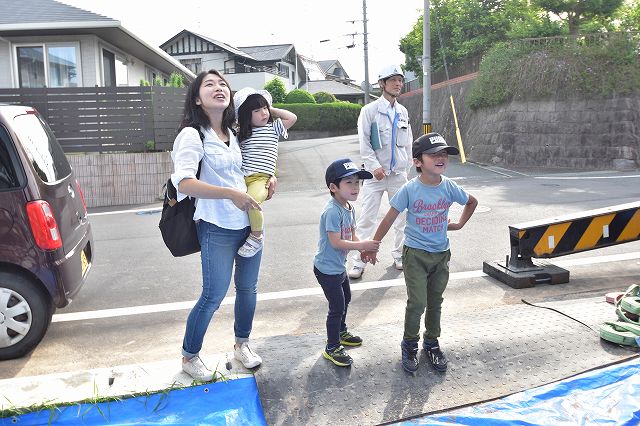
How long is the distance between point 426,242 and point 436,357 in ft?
2.25

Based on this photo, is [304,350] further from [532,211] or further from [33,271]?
[532,211]

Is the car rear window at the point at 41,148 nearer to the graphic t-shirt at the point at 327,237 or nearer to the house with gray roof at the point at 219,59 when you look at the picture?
the graphic t-shirt at the point at 327,237

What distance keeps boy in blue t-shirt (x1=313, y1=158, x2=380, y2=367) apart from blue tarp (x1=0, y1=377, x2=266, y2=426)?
56 centimetres

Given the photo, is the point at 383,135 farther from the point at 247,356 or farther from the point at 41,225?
the point at 41,225

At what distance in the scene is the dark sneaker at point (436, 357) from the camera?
329 centimetres

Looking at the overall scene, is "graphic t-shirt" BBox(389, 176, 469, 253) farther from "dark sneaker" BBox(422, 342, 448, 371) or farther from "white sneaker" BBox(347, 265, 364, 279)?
"white sneaker" BBox(347, 265, 364, 279)

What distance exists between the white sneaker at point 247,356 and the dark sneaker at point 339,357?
0.42 m

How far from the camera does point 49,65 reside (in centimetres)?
1449

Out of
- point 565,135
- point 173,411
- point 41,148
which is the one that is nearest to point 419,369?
point 173,411

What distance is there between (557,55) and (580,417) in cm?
1717

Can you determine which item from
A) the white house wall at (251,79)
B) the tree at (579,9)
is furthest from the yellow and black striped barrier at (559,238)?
the white house wall at (251,79)

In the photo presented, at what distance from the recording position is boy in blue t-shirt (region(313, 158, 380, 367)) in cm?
320

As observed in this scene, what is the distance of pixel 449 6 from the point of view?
30.1 meters

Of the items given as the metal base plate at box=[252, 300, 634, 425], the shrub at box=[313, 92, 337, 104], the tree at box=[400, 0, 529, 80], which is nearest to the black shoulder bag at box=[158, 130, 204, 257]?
the metal base plate at box=[252, 300, 634, 425]
